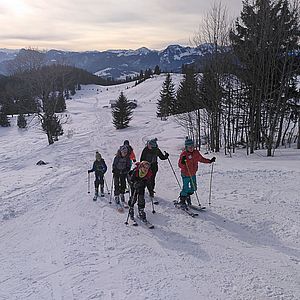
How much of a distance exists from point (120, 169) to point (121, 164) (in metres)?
0.15

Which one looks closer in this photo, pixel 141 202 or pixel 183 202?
pixel 141 202

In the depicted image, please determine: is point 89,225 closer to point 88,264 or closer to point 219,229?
point 88,264

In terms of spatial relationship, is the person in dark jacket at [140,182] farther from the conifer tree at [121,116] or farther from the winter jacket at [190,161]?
the conifer tree at [121,116]

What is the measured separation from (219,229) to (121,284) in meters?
3.17

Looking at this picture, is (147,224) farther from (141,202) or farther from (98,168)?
(98,168)

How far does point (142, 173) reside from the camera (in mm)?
8508

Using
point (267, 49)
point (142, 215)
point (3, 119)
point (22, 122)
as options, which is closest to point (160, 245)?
point (142, 215)

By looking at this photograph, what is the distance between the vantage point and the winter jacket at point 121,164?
389 inches

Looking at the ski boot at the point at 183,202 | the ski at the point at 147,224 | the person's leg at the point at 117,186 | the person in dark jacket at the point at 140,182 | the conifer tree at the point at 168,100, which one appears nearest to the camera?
the ski at the point at 147,224

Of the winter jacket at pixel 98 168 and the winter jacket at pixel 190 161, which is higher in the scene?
the winter jacket at pixel 190 161

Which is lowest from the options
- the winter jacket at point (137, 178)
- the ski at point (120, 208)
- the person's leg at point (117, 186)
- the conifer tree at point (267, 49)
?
the ski at point (120, 208)

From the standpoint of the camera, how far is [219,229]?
8.17 metres

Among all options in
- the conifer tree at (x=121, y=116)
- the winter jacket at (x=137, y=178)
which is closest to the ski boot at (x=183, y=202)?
the winter jacket at (x=137, y=178)

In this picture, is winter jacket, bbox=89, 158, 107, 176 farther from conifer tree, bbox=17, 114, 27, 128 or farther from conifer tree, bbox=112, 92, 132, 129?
conifer tree, bbox=17, 114, 27, 128
